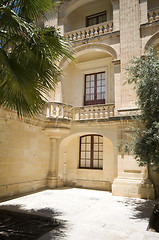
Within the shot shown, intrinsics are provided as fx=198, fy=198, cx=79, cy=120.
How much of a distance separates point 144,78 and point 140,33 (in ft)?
15.6

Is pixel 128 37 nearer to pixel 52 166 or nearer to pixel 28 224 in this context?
pixel 52 166

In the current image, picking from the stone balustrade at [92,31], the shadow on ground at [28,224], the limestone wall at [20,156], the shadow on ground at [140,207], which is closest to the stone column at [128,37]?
the stone balustrade at [92,31]

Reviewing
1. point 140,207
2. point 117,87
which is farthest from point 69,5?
point 140,207

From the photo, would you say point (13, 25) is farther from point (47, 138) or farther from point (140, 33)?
point (140, 33)

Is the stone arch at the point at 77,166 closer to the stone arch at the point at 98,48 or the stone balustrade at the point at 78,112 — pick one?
the stone balustrade at the point at 78,112

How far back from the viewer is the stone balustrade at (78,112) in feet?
34.2

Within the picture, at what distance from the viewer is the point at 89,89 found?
12.6m

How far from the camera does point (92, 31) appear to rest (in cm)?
1180

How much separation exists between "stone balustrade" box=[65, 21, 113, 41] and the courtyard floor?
8825 millimetres

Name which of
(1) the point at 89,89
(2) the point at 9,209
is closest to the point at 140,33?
(1) the point at 89,89

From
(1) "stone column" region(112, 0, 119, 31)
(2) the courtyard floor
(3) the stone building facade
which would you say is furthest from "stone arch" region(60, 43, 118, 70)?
(2) the courtyard floor

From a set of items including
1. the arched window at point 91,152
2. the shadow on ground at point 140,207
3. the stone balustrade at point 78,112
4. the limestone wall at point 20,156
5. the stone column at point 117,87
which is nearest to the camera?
the shadow on ground at point 140,207

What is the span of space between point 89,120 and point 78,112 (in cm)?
92

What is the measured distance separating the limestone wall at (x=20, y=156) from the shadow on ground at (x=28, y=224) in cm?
166
